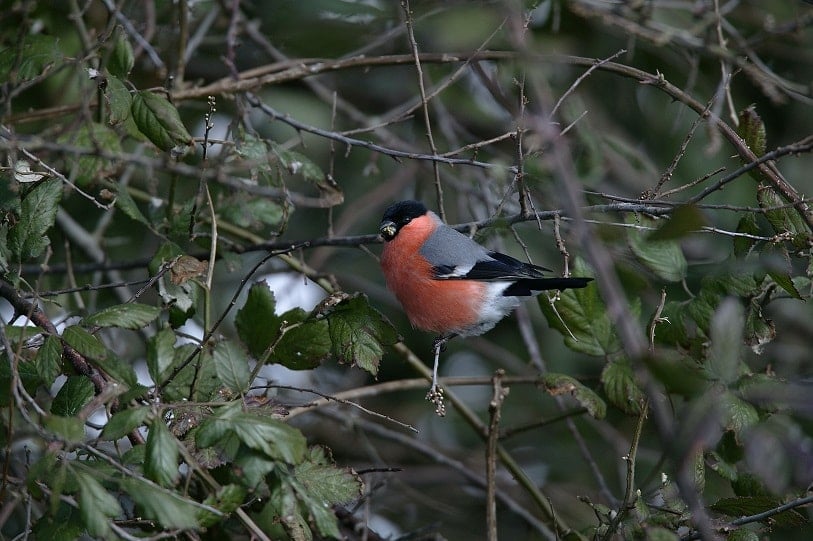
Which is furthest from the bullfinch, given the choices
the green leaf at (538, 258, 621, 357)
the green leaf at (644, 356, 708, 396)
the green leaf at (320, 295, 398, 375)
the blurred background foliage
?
the green leaf at (644, 356, 708, 396)

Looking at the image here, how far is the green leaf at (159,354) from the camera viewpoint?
5.66ft

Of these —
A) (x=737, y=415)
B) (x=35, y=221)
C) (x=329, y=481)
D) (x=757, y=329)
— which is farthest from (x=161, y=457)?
(x=757, y=329)

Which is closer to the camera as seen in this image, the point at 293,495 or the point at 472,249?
the point at 293,495

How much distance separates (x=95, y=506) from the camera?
137 centimetres

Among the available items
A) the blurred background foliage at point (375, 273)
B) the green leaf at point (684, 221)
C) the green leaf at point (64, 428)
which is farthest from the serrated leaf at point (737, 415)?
the green leaf at point (64, 428)

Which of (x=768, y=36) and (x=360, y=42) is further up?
(x=768, y=36)

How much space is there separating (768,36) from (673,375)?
205cm

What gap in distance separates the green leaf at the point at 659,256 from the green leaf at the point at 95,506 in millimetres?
1598

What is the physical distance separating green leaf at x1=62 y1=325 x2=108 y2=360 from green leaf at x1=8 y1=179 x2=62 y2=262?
12.6 inches

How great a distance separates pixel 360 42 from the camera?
3.66m

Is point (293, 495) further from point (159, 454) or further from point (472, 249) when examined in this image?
point (472, 249)

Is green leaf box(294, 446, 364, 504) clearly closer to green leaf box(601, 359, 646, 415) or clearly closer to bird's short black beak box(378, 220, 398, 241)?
green leaf box(601, 359, 646, 415)

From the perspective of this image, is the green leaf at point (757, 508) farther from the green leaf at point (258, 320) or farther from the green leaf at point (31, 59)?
the green leaf at point (31, 59)

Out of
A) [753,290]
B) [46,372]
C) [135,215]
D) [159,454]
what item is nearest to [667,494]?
[753,290]
